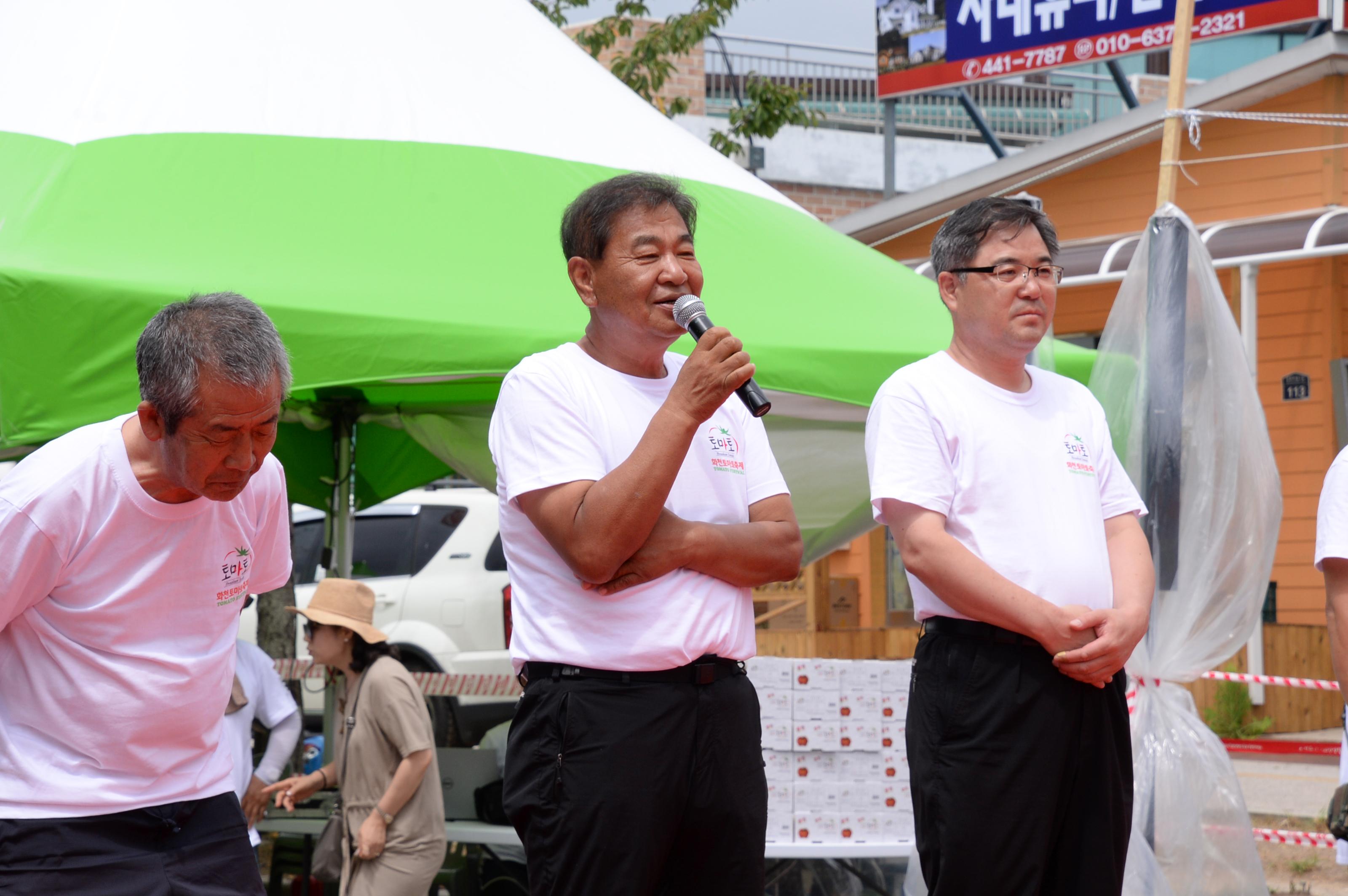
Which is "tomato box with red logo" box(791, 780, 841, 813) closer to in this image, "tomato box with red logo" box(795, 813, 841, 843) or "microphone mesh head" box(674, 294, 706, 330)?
"tomato box with red logo" box(795, 813, 841, 843)

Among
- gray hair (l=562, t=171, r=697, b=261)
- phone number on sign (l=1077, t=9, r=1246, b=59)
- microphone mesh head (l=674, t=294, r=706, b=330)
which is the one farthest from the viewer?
phone number on sign (l=1077, t=9, r=1246, b=59)

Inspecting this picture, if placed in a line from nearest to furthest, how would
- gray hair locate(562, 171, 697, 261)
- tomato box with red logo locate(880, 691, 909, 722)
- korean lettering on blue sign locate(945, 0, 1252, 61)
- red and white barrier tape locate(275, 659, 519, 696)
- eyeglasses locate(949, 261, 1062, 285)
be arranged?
1. gray hair locate(562, 171, 697, 261)
2. eyeglasses locate(949, 261, 1062, 285)
3. tomato box with red logo locate(880, 691, 909, 722)
4. red and white barrier tape locate(275, 659, 519, 696)
5. korean lettering on blue sign locate(945, 0, 1252, 61)

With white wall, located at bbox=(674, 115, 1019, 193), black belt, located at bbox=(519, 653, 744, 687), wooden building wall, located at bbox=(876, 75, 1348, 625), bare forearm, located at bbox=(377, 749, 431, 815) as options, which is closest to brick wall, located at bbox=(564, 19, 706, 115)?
white wall, located at bbox=(674, 115, 1019, 193)

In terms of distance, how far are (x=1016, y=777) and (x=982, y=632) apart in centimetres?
31

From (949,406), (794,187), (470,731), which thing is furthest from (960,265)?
(794,187)

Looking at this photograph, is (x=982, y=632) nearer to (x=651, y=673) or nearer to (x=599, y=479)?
(x=651, y=673)

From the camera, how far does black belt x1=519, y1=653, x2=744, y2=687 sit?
106 inches

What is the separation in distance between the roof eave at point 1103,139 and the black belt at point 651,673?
798cm

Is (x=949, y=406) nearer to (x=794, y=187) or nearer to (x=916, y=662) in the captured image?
(x=916, y=662)

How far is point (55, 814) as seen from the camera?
8.06 feet

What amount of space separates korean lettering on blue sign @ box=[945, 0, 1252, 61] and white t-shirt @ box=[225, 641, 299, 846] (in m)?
8.99

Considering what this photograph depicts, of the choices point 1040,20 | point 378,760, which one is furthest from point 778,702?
point 1040,20

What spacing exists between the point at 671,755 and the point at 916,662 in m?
0.83

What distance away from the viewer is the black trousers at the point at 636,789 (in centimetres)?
263
